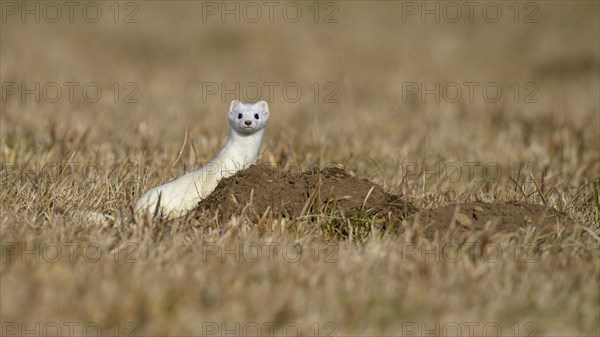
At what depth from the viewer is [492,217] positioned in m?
4.23

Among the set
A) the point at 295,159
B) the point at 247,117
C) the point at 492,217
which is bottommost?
the point at 492,217

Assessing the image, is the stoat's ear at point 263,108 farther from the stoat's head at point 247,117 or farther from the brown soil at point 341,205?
the brown soil at point 341,205

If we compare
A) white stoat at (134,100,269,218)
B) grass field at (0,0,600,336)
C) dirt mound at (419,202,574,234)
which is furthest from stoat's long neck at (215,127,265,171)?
dirt mound at (419,202,574,234)

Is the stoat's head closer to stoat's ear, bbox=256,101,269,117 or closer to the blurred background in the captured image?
stoat's ear, bbox=256,101,269,117

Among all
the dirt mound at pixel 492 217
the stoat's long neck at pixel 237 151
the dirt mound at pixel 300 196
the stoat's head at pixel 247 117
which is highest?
the stoat's head at pixel 247 117

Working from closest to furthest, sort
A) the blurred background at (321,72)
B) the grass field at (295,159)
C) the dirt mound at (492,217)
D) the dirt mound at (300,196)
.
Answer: the grass field at (295,159) → the dirt mound at (492,217) → the dirt mound at (300,196) → the blurred background at (321,72)

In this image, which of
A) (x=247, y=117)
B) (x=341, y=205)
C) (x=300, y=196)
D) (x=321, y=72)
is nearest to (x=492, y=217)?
(x=341, y=205)

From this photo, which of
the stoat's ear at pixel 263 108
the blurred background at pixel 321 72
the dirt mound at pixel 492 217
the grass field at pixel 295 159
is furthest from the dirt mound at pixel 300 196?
the blurred background at pixel 321 72

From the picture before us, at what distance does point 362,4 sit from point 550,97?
543 cm

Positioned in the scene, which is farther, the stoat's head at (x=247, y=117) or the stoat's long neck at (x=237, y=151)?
the stoat's long neck at (x=237, y=151)

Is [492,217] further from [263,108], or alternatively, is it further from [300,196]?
[263,108]

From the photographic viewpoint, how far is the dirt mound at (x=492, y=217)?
164 inches

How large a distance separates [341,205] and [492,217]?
763 millimetres

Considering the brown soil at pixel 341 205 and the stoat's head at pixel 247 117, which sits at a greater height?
the stoat's head at pixel 247 117
